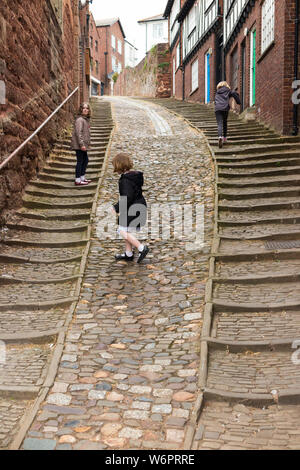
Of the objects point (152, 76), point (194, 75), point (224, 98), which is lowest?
point (224, 98)

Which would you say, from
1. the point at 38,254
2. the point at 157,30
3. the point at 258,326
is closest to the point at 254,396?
the point at 258,326

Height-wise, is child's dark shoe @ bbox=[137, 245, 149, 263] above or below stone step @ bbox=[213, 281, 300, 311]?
above

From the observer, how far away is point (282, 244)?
6199 mm

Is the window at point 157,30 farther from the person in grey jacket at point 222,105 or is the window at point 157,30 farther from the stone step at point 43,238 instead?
the stone step at point 43,238

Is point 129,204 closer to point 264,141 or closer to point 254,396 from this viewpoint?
point 254,396

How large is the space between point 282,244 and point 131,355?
2.98 m

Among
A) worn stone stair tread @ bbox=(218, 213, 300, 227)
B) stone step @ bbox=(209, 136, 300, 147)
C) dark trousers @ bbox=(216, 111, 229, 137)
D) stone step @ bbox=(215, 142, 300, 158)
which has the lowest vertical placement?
worn stone stair tread @ bbox=(218, 213, 300, 227)

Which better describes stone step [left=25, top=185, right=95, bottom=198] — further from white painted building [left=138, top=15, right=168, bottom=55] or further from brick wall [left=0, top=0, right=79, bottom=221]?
white painted building [left=138, top=15, right=168, bottom=55]

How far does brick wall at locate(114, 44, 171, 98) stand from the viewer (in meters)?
33.1

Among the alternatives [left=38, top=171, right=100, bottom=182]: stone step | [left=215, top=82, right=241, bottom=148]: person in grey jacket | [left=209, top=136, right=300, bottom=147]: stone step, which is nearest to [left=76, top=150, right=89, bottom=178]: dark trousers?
[left=38, top=171, right=100, bottom=182]: stone step

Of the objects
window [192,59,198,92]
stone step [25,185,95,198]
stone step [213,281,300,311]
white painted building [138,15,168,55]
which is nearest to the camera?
stone step [213,281,300,311]

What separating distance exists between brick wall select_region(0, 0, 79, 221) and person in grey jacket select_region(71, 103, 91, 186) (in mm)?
805

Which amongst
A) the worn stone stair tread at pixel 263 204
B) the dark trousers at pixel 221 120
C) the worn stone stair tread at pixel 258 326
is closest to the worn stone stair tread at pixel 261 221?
the worn stone stair tread at pixel 263 204

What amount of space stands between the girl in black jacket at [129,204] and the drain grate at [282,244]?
1.59m
